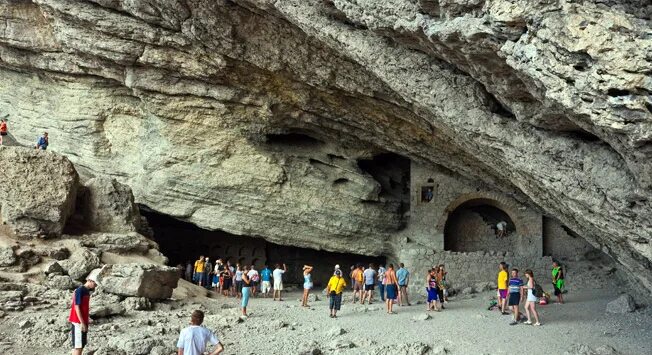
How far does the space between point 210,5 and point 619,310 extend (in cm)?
1065

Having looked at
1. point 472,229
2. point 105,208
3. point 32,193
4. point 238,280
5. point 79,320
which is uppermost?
point 472,229

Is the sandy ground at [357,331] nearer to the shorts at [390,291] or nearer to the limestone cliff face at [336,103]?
the shorts at [390,291]

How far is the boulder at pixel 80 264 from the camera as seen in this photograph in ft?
39.8

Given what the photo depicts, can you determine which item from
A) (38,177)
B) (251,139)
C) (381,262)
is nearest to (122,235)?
(38,177)

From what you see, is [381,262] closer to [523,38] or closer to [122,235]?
[122,235]

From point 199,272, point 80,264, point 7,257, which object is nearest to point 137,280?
point 80,264

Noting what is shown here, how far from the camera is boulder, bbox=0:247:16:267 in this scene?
11930 millimetres

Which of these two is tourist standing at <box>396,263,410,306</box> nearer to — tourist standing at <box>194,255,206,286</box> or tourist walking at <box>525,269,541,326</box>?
tourist walking at <box>525,269,541,326</box>

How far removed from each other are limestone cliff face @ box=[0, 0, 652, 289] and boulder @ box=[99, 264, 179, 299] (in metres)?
5.39

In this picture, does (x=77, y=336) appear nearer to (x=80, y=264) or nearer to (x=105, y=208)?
(x=80, y=264)

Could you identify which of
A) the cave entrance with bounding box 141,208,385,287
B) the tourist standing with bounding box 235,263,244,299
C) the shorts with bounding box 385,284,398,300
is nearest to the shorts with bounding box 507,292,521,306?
the shorts with bounding box 385,284,398,300

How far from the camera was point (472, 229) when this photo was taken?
19812mm

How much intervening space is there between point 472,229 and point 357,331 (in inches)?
422

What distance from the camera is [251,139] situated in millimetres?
17453
